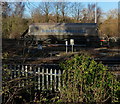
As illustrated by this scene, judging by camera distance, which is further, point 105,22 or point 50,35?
point 105,22

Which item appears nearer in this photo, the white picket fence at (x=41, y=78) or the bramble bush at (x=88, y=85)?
the bramble bush at (x=88, y=85)

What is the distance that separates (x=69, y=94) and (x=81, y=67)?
0.63 metres

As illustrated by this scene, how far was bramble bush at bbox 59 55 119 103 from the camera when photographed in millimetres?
3838

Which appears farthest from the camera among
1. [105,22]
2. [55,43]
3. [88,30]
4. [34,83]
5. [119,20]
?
[105,22]

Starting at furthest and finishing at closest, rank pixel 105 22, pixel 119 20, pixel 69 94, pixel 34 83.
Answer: pixel 105 22, pixel 119 20, pixel 34 83, pixel 69 94

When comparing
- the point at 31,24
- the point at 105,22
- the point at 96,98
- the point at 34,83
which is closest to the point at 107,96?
the point at 96,98

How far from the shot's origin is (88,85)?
3986mm

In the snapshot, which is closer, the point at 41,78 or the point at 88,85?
the point at 88,85

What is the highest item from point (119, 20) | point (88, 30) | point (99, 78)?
point (119, 20)

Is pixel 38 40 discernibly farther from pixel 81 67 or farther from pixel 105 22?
pixel 81 67

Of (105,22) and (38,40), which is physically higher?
(105,22)

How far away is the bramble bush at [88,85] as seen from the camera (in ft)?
12.6

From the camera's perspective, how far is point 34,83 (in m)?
4.81

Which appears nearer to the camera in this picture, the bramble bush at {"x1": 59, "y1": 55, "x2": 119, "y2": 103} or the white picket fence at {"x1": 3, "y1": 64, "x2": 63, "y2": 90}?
the bramble bush at {"x1": 59, "y1": 55, "x2": 119, "y2": 103}
